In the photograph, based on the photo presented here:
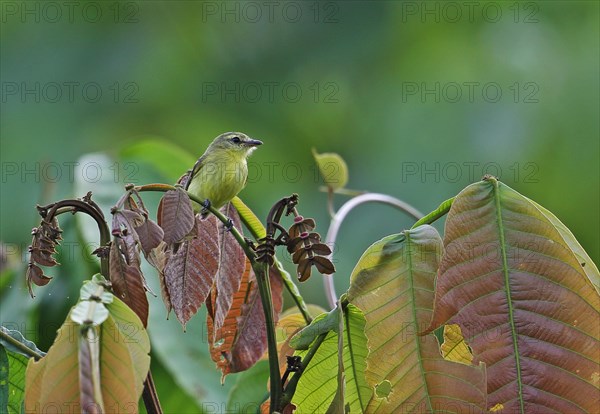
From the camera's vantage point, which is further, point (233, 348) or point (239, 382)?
point (239, 382)

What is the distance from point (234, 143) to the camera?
1.78m

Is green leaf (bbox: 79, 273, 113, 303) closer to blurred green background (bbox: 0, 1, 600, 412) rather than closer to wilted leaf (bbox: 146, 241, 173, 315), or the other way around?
wilted leaf (bbox: 146, 241, 173, 315)

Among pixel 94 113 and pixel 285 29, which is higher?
pixel 285 29

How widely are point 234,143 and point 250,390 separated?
1.95 feet

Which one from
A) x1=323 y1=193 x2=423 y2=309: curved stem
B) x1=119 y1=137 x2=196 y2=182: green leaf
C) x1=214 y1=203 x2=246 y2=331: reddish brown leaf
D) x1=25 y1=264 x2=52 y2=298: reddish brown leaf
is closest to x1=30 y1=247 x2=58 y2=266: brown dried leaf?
x1=25 y1=264 x2=52 y2=298: reddish brown leaf

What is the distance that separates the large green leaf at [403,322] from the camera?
0.89 metres

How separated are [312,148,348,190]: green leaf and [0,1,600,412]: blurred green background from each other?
293 centimetres

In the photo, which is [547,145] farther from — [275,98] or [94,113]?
→ [94,113]

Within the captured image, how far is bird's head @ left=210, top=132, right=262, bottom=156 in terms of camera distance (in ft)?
5.47

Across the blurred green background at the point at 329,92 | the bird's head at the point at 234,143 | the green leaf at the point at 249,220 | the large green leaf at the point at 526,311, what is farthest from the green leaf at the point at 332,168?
the blurred green background at the point at 329,92

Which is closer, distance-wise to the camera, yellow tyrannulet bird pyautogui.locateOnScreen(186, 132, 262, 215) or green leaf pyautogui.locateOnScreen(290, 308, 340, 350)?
green leaf pyautogui.locateOnScreen(290, 308, 340, 350)

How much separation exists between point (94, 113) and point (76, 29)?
61cm

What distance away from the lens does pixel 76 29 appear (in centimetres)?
597

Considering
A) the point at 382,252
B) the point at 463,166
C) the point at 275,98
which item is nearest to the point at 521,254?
the point at 382,252
